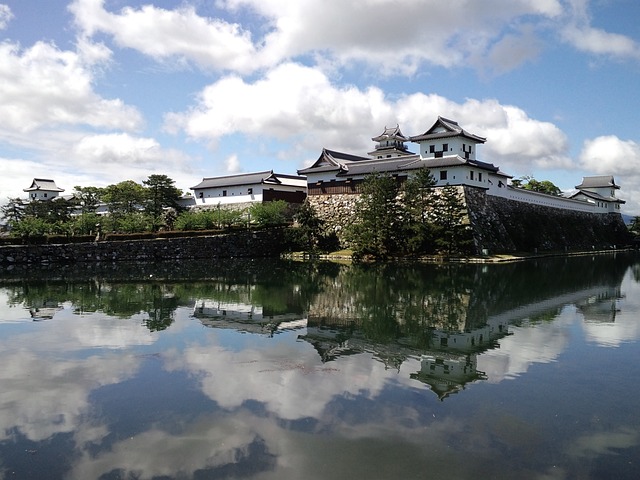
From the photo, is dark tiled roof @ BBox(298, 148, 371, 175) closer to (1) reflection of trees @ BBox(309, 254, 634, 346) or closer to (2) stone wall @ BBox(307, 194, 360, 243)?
(2) stone wall @ BBox(307, 194, 360, 243)

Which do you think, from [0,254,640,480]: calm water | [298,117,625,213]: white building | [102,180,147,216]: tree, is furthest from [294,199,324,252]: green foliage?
[0,254,640,480]: calm water

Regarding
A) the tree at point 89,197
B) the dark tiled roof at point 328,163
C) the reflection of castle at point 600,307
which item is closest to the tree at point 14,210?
the tree at point 89,197

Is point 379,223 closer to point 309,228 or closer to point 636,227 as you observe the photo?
point 309,228

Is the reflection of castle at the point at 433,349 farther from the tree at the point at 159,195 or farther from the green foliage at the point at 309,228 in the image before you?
the tree at the point at 159,195

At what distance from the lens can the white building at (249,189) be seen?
4919 centimetres

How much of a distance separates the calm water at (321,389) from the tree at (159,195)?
3128cm

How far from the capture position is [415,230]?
36469 mm

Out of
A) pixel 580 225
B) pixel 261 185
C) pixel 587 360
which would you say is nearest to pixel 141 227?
pixel 261 185

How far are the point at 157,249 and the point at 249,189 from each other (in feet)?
42.3

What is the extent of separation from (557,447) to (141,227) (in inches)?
1595

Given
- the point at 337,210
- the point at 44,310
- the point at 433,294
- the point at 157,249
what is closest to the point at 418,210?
the point at 337,210

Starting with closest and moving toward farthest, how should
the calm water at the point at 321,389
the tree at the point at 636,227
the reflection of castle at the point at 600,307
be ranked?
the calm water at the point at 321,389 < the reflection of castle at the point at 600,307 < the tree at the point at 636,227

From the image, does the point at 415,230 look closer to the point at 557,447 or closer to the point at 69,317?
the point at 69,317

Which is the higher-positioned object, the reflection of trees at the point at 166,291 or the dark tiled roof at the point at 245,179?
the dark tiled roof at the point at 245,179
